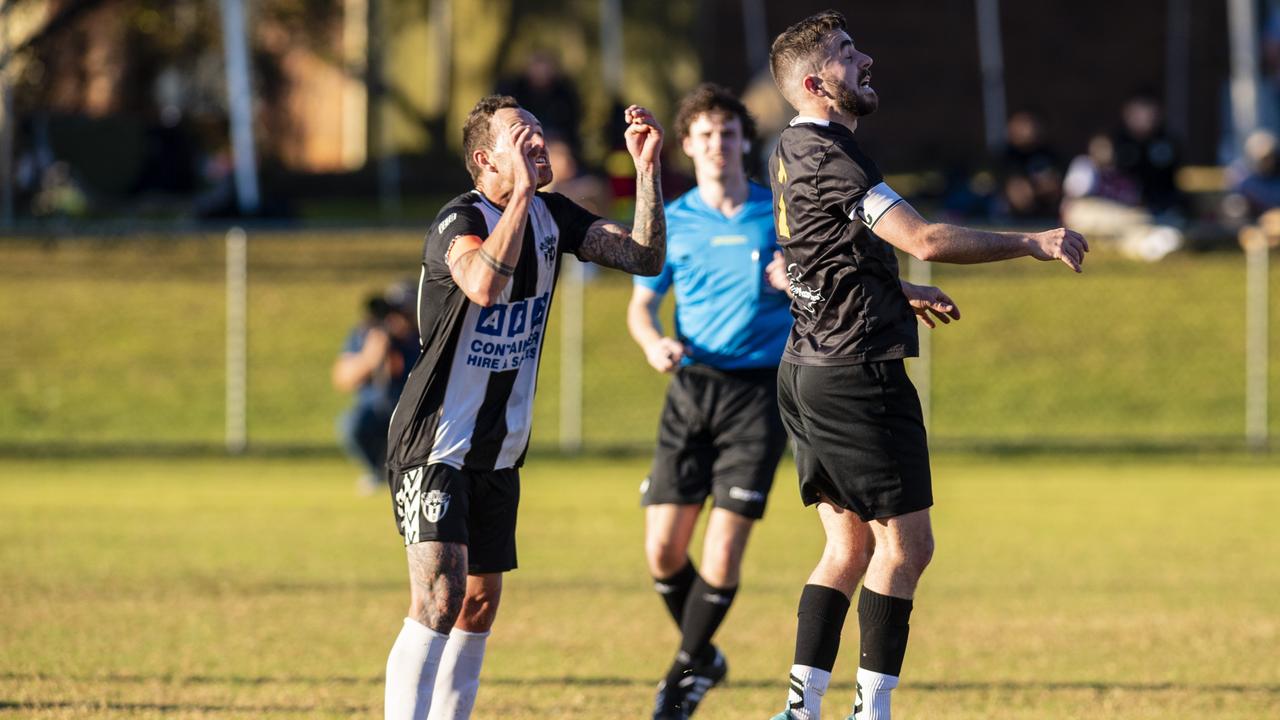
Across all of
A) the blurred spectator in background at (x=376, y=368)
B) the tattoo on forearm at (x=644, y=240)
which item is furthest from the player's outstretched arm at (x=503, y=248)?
the blurred spectator in background at (x=376, y=368)

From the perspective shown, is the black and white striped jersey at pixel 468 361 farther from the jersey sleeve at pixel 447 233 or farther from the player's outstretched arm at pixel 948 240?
the player's outstretched arm at pixel 948 240

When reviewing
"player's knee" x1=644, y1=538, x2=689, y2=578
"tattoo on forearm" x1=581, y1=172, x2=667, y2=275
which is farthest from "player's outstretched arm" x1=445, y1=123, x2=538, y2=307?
"player's knee" x1=644, y1=538, x2=689, y2=578

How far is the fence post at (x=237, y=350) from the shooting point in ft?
60.0

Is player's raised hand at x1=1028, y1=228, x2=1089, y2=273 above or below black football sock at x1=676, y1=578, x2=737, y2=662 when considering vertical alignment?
above

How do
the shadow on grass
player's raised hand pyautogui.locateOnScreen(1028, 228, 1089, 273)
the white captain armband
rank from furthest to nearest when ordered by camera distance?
the shadow on grass, the white captain armband, player's raised hand pyautogui.locateOnScreen(1028, 228, 1089, 273)

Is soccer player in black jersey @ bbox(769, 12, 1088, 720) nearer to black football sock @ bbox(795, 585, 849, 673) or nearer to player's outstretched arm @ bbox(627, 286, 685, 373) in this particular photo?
black football sock @ bbox(795, 585, 849, 673)

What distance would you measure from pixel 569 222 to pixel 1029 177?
17970mm

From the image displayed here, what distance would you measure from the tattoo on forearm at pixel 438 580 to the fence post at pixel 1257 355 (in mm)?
Answer: 14728

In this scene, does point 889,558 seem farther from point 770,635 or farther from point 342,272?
point 342,272

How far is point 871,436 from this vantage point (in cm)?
559

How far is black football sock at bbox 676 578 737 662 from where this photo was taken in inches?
276

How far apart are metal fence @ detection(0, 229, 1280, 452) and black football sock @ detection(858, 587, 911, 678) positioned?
12856mm

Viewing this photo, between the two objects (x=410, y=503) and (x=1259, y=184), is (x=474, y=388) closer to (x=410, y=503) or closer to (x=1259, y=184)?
(x=410, y=503)

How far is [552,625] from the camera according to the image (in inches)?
351
